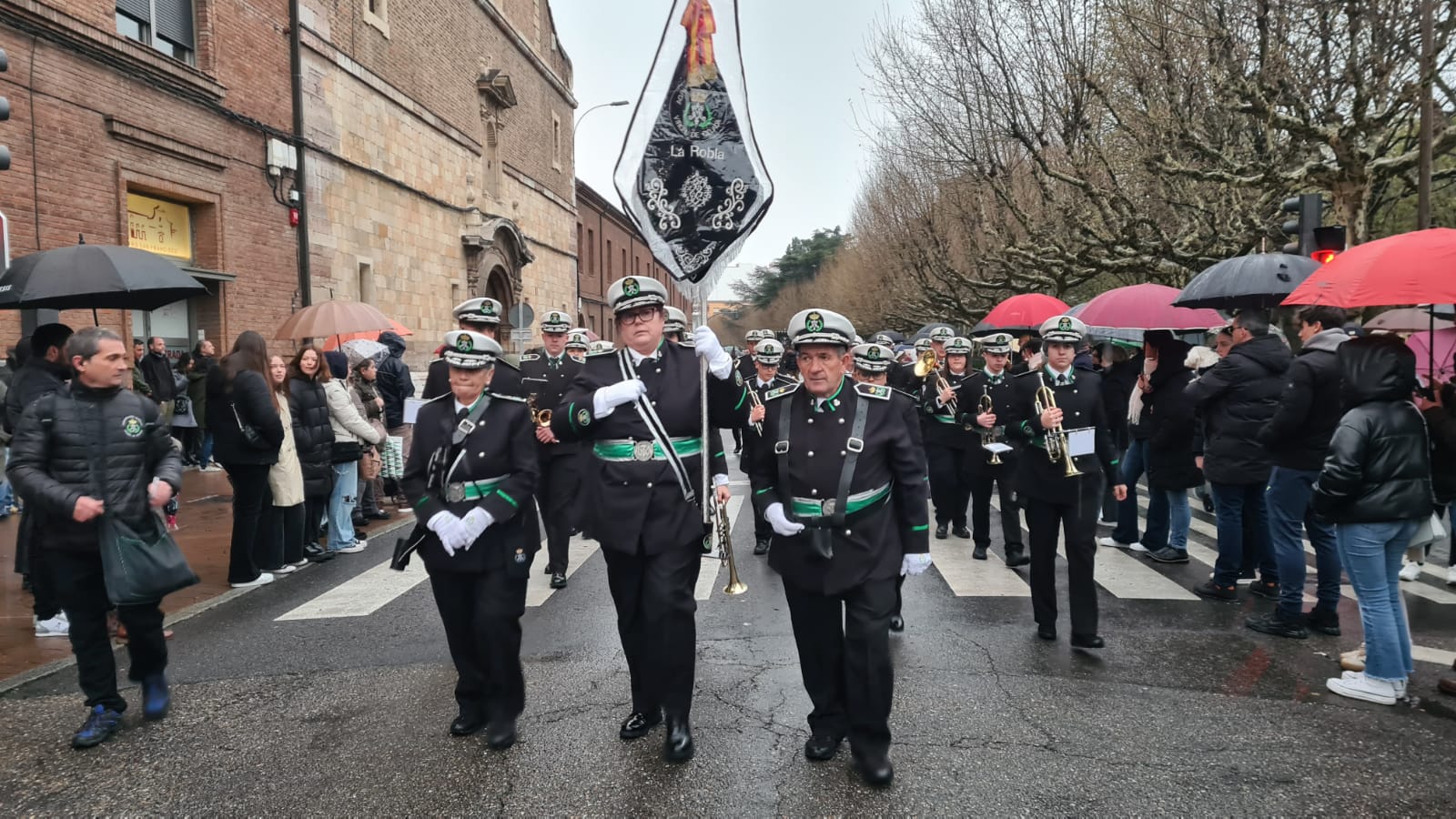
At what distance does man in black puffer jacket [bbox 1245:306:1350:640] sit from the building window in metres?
14.0

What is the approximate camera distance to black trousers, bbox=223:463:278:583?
718 centimetres

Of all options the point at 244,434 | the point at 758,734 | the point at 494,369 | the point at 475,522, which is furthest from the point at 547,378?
the point at 758,734

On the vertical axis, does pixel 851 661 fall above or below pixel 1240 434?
below

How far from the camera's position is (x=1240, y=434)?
6.18m

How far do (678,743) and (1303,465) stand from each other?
4.18 metres

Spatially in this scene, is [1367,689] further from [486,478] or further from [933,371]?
[933,371]

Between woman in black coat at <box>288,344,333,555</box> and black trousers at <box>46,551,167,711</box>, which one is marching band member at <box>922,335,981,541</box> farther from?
black trousers at <box>46,551,167,711</box>

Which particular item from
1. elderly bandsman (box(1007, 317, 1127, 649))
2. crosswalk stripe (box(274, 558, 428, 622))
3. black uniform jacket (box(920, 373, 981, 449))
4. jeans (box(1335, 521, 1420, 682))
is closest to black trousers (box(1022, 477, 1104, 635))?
elderly bandsman (box(1007, 317, 1127, 649))

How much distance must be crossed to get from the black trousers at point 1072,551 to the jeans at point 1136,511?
214cm

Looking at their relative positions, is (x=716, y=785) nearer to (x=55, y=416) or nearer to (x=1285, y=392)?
(x=55, y=416)

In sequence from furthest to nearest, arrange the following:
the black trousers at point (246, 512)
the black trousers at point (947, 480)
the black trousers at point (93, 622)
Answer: the black trousers at point (947, 480) < the black trousers at point (246, 512) < the black trousers at point (93, 622)

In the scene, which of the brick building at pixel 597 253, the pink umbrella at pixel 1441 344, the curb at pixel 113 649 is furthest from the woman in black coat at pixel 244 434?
the brick building at pixel 597 253

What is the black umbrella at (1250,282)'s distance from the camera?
23.4 ft

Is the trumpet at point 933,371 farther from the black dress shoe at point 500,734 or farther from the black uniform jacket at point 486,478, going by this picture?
the black dress shoe at point 500,734
